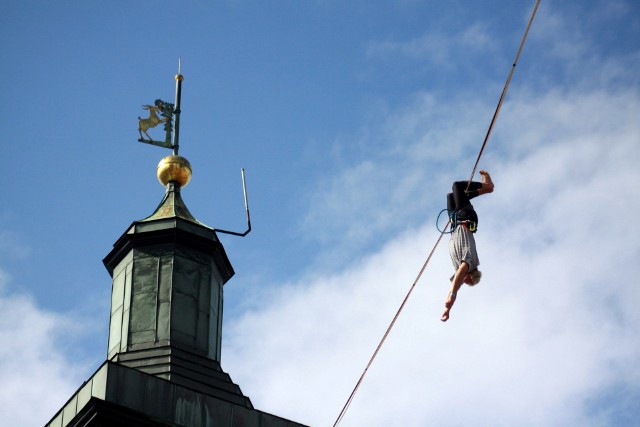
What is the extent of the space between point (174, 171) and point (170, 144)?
4.85ft

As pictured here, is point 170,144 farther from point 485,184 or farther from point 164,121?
point 485,184

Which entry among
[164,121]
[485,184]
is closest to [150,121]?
[164,121]

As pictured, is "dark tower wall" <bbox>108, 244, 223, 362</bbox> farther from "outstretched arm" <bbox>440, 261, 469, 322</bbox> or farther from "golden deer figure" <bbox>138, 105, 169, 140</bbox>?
"outstretched arm" <bbox>440, 261, 469, 322</bbox>

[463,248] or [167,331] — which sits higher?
[167,331]

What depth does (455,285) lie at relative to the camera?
2544cm

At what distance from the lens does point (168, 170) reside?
152 feet

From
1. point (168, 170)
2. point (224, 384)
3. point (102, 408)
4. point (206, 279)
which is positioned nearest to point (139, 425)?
point (102, 408)

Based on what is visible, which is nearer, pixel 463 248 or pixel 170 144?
pixel 463 248

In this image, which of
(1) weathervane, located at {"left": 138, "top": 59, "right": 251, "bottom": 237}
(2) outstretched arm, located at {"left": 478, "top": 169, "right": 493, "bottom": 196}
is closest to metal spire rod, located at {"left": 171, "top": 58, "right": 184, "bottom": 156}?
(1) weathervane, located at {"left": 138, "top": 59, "right": 251, "bottom": 237}

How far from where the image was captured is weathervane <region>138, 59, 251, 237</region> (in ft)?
152

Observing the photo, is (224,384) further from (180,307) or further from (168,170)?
(168,170)

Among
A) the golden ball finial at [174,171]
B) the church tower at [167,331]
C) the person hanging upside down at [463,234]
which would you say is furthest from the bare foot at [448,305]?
the golden ball finial at [174,171]

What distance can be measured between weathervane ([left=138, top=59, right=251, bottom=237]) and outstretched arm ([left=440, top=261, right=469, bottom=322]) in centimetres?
1991

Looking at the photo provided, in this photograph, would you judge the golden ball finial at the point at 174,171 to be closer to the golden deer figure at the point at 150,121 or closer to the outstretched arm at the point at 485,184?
the golden deer figure at the point at 150,121
